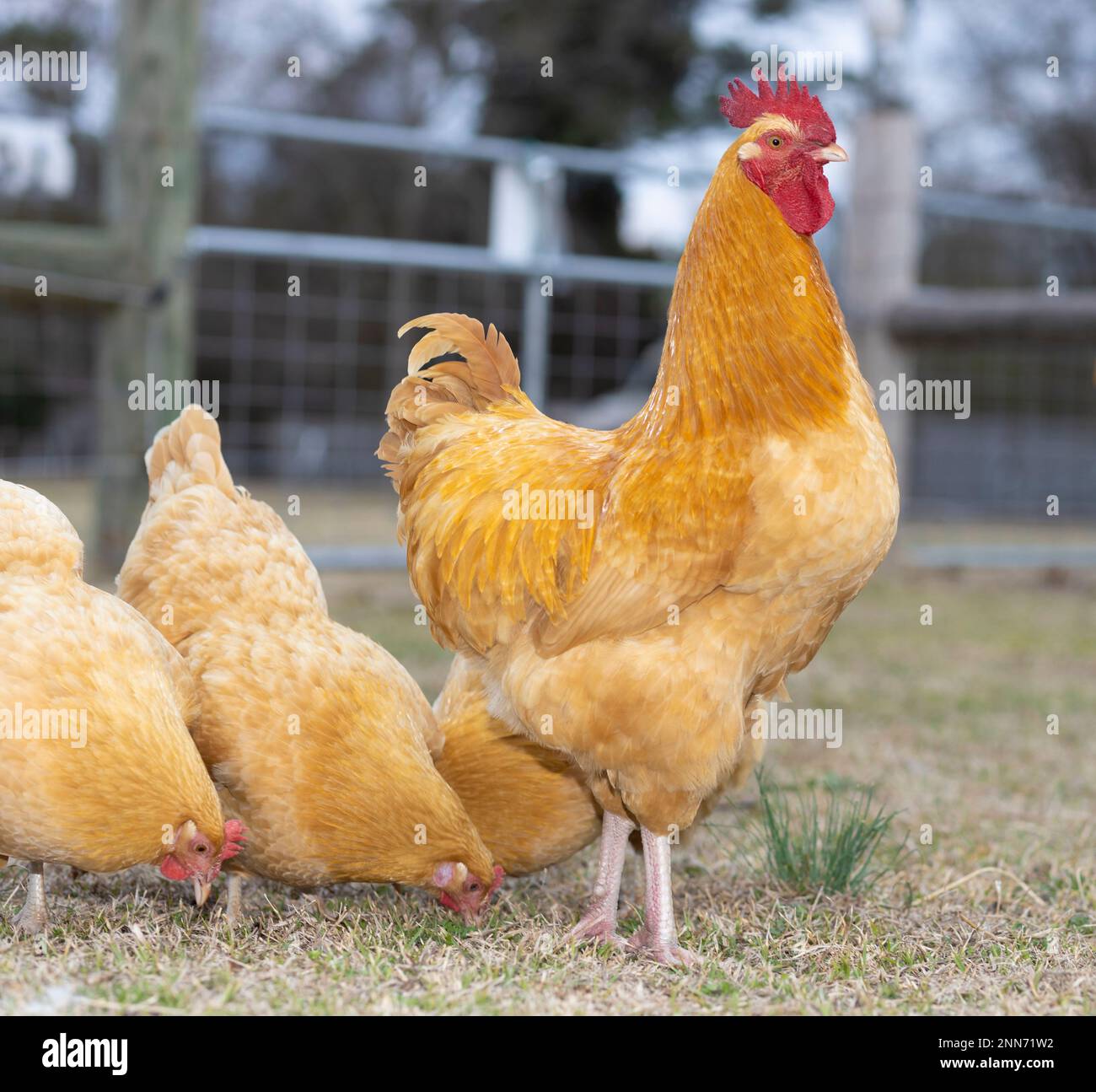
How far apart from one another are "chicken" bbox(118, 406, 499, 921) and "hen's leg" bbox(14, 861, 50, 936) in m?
0.44

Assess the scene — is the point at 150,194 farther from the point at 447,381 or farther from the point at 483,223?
the point at 483,223

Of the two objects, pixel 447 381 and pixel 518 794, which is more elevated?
pixel 447 381

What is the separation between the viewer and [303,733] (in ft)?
9.67

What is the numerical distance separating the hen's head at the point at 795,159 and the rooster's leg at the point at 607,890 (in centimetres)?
155


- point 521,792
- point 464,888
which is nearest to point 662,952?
point 464,888

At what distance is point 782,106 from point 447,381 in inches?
47.8

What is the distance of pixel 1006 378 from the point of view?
573 inches

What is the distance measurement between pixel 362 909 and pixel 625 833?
71cm

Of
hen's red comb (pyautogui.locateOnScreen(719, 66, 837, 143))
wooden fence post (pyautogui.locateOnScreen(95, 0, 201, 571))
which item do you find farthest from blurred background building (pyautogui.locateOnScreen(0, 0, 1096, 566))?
hen's red comb (pyautogui.locateOnScreen(719, 66, 837, 143))

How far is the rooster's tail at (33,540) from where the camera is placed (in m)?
2.81

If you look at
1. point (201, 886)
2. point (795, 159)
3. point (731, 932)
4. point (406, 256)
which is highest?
point (406, 256)

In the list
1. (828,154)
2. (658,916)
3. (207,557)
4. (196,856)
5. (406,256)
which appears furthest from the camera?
(406,256)

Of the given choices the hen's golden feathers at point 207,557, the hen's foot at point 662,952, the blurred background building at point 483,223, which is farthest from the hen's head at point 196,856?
the blurred background building at point 483,223

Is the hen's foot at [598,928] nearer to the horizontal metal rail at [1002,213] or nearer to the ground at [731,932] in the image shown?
the ground at [731,932]
